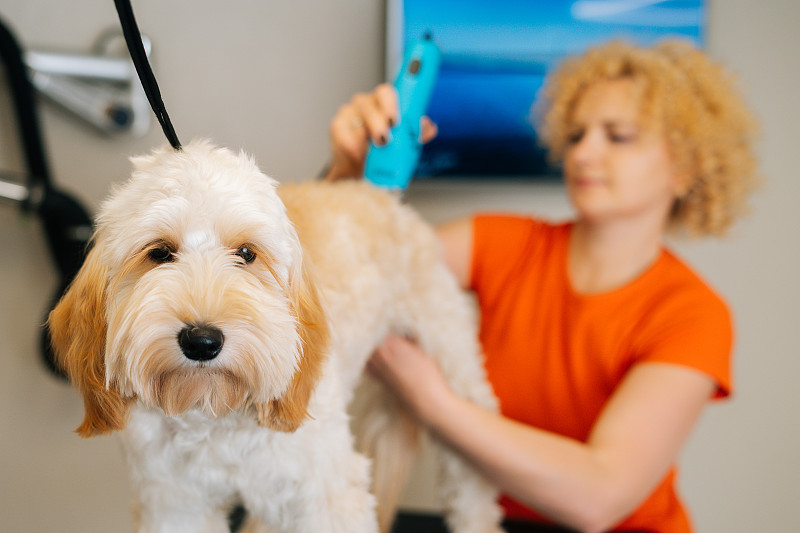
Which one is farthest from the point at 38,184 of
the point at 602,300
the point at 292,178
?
the point at 602,300

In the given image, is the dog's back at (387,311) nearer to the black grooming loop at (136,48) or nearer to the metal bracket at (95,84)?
the metal bracket at (95,84)

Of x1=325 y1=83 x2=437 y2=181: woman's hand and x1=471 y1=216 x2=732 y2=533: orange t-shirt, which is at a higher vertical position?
x1=325 y1=83 x2=437 y2=181: woman's hand

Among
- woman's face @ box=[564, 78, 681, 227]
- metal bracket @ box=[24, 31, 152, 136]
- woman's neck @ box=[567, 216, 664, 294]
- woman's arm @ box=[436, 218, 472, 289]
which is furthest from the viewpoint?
woman's arm @ box=[436, 218, 472, 289]

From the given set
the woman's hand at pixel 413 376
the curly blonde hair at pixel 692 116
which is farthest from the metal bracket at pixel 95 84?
the curly blonde hair at pixel 692 116

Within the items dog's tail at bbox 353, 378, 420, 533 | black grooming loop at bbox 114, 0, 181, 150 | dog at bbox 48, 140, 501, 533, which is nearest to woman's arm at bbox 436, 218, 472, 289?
dog's tail at bbox 353, 378, 420, 533

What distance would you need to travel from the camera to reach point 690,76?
1.16m

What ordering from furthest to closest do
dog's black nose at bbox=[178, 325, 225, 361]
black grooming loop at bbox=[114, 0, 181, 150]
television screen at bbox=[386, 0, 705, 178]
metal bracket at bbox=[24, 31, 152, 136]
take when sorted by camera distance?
television screen at bbox=[386, 0, 705, 178], metal bracket at bbox=[24, 31, 152, 136], dog's black nose at bbox=[178, 325, 225, 361], black grooming loop at bbox=[114, 0, 181, 150]

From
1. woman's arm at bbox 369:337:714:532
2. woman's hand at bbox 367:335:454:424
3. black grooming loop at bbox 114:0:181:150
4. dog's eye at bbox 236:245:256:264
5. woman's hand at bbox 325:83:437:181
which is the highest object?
black grooming loop at bbox 114:0:181:150

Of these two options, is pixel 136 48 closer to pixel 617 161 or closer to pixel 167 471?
pixel 167 471

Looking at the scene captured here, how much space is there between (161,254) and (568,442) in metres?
0.74

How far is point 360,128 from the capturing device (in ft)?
3.08

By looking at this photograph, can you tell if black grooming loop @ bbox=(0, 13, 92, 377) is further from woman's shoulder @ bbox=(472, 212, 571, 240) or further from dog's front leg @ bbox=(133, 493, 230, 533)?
woman's shoulder @ bbox=(472, 212, 571, 240)

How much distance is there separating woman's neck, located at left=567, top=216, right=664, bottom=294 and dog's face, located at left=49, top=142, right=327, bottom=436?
0.88m

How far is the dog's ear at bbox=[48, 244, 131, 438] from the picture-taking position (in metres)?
0.45
